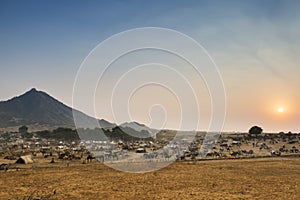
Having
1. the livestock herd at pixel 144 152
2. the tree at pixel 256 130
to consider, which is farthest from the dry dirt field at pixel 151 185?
the tree at pixel 256 130

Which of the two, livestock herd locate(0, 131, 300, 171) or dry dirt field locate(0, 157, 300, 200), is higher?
livestock herd locate(0, 131, 300, 171)

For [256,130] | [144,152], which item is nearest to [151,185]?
[144,152]

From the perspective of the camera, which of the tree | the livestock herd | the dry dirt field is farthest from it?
the tree

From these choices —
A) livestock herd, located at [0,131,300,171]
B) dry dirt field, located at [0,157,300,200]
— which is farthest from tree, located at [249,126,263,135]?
dry dirt field, located at [0,157,300,200]

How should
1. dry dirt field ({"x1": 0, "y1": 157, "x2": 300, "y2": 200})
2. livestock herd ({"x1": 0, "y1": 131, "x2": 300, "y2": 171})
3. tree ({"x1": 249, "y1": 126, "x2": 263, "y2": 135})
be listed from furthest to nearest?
tree ({"x1": 249, "y1": 126, "x2": 263, "y2": 135}), livestock herd ({"x1": 0, "y1": 131, "x2": 300, "y2": 171}), dry dirt field ({"x1": 0, "y1": 157, "x2": 300, "y2": 200})

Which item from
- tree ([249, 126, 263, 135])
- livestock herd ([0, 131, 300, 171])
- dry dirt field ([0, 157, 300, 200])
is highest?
tree ([249, 126, 263, 135])

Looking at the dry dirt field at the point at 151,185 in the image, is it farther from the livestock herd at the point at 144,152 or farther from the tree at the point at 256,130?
the tree at the point at 256,130

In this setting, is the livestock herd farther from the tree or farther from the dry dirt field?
the tree

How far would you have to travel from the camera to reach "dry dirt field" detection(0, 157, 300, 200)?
23.2 m

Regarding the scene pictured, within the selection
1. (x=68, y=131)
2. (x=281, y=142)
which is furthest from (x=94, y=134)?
(x=281, y=142)

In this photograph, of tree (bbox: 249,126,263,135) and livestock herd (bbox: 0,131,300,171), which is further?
tree (bbox: 249,126,263,135)

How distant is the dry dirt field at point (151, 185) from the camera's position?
76.3ft

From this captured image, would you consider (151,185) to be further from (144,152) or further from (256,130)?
(256,130)

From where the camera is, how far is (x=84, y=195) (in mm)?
23188
